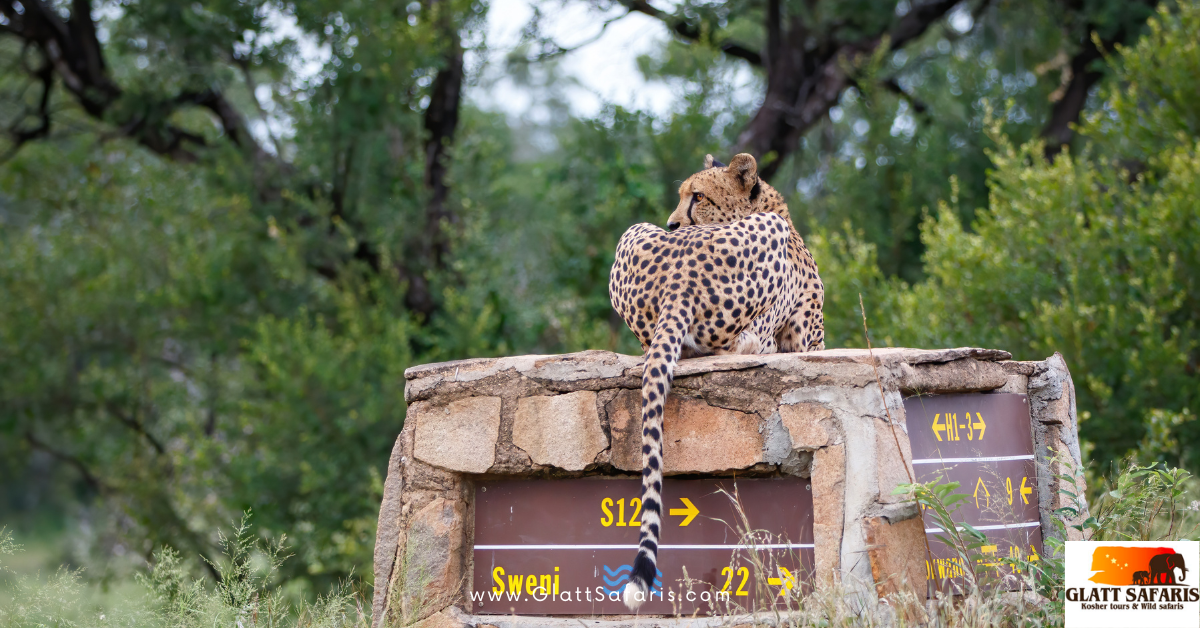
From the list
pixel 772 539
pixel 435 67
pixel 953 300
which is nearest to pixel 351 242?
pixel 435 67

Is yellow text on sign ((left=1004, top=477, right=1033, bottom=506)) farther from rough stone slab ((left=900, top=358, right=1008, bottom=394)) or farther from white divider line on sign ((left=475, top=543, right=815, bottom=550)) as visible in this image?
white divider line on sign ((left=475, top=543, right=815, bottom=550))

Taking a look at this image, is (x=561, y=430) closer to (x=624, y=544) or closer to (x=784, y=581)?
(x=624, y=544)

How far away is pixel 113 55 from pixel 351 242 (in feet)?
21.0

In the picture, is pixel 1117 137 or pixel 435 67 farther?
pixel 435 67

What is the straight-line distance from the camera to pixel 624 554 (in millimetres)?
4008

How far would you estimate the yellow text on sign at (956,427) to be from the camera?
4086mm

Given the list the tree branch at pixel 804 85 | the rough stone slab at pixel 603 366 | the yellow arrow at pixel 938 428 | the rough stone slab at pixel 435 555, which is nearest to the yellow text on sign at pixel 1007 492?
the yellow arrow at pixel 938 428

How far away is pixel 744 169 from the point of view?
A: 4.53 m

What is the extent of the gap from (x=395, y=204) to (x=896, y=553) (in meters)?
8.52

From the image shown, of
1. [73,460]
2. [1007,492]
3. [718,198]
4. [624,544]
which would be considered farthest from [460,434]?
[73,460]

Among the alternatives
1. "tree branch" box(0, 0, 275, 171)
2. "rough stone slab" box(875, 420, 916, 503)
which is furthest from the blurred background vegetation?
"rough stone slab" box(875, 420, 916, 503)

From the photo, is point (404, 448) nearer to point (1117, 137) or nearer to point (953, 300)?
point (953, 300)

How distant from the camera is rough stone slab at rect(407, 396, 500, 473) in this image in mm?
4152

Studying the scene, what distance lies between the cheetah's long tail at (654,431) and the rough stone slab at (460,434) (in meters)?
0.74
